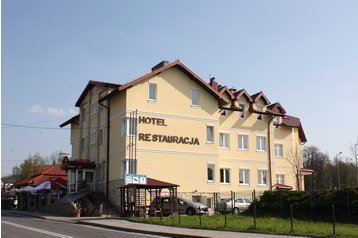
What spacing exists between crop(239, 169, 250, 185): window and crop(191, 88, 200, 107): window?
865 cm

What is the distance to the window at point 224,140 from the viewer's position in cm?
4581

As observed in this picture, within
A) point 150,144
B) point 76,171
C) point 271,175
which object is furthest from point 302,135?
point 76,171

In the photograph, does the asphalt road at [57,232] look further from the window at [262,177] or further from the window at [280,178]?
the window at [280,178]

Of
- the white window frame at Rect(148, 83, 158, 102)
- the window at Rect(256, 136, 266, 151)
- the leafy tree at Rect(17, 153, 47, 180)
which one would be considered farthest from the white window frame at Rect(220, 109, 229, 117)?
the leafy tree at Rect(17, 153, 47, 180)

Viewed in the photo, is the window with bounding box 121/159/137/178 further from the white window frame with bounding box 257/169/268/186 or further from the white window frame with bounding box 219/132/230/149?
the white window frame with bounding box 257/169/268/186

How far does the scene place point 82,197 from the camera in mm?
38656

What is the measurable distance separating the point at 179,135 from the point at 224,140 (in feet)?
22.9

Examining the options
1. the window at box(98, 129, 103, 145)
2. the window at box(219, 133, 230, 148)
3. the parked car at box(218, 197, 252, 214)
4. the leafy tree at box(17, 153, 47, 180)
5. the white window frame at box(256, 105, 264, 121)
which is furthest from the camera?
the leafy tree at box(17, 153, 47, 180)

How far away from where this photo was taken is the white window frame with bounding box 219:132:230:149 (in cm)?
4581

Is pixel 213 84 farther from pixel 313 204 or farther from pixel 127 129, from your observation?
pixel 313 204

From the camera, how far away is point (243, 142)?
47344 mm

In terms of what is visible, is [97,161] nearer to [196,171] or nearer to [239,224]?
[196,171]

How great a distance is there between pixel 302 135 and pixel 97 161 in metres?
26.9

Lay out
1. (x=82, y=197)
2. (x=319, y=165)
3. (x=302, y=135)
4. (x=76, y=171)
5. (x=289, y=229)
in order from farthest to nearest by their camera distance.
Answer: (x=319, y=165)
(x=302, y=135)
(x=76, y=171)
(x=82, y=197)
(x=289, y=229)
